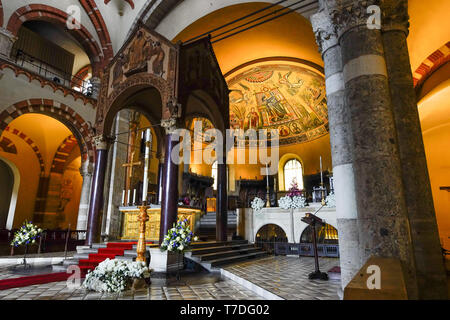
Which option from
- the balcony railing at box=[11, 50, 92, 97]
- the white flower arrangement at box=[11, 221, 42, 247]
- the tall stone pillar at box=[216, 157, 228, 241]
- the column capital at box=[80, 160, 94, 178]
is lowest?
the white flower arrangement at box=[11, 221, 42, 247]

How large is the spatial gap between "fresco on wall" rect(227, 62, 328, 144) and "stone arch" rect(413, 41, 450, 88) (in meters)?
9.03

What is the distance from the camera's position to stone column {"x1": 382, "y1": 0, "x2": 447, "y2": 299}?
2.93 meters

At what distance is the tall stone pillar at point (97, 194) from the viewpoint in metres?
7.27

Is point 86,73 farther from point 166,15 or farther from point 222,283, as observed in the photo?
point 222,283

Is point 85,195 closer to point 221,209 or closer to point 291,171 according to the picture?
point 221,209

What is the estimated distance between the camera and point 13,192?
495 inches

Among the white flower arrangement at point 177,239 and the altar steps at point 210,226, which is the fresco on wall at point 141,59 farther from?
the altar steps at point 210,226

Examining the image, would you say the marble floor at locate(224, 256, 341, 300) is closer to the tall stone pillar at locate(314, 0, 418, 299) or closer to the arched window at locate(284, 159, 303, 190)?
the tall stone pillar at locate(314, 0, 418, 299)

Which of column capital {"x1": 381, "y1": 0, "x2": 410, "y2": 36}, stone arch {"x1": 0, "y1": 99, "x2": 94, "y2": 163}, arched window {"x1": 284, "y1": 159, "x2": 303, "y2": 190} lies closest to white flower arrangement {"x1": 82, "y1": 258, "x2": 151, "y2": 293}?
column capital {"x1": 381, "y1": 0, "x2": 410, "y2": 36}

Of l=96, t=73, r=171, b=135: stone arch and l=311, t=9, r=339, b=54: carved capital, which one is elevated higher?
l=96, t=73, r=171, b=135: stone arch

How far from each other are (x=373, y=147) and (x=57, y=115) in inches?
451

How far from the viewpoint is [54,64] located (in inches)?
533

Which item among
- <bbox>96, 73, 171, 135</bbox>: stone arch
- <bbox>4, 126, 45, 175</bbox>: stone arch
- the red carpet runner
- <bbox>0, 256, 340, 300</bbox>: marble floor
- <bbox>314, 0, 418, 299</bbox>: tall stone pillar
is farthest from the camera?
<bbox>4, 126, 45, 175</bbox>: stone arch
